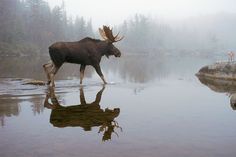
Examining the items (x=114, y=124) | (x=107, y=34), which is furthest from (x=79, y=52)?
(x=114, y=124)

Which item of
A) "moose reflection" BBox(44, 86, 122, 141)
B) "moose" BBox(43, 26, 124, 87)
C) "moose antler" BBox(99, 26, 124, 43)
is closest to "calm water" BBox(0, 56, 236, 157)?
"moose reflection" BBox(44, 86, 122, 141)

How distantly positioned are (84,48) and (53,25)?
9035 cm

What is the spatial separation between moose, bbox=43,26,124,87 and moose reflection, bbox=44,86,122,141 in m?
4.31

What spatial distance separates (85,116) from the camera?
31.6 ft

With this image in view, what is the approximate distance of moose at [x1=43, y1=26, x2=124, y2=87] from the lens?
16203 millimetres

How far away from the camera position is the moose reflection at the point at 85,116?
8531mm

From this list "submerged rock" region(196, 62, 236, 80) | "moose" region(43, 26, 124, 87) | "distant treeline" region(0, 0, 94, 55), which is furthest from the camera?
"distant treeline" region(0, 0, 94, 55)

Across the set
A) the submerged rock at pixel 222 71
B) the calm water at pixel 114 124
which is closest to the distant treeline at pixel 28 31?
the submerged rock at pixel 222 71

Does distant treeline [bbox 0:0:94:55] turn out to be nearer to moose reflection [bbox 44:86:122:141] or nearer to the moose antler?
the moose antler

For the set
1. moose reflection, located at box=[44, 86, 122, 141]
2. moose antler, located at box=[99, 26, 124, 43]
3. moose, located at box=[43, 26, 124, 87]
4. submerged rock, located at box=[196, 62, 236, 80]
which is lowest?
submerged rock, located at box=[196, 62, 236, 80]

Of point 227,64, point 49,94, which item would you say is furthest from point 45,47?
point 49,94

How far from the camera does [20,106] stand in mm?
11078

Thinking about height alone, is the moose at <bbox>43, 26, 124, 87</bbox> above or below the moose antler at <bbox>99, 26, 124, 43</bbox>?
below

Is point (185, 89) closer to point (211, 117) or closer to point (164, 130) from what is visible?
point (211, 117)
